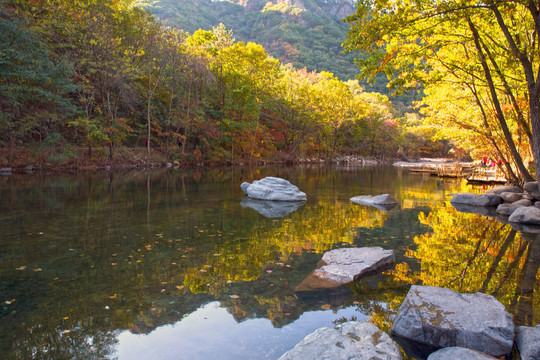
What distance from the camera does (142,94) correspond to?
2992cm

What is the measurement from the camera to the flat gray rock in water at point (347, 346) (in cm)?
283

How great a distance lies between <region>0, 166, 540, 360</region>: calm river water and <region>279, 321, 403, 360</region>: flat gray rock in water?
1.41 feet

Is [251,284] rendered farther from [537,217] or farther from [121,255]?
[537,217]

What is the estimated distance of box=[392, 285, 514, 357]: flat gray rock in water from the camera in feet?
10.5

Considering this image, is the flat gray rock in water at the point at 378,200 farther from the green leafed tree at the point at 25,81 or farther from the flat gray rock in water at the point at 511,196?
the green leafed tree at the point at 25,81

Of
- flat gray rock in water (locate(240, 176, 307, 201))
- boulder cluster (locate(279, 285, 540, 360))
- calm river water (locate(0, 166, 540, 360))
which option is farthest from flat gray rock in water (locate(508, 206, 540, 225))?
boulder cluster (locate(279, 285, 540, 360))

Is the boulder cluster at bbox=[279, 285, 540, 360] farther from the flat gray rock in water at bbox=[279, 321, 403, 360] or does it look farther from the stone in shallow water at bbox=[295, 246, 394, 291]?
the stone in shallow water at bbox=[295, 246, 394, 291]

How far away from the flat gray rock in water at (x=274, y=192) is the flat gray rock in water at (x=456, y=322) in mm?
9188

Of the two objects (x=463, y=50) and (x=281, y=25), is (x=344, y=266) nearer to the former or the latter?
(x=463, y=50)

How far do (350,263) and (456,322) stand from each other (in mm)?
2180

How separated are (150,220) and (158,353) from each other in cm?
609

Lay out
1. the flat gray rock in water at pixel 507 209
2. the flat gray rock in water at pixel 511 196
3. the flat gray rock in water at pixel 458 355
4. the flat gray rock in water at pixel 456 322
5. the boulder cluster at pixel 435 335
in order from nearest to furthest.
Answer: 1. the flat gray rock in water at pixel 458 355
2. the boulder cluster at pixel 435 335
3. the flat gray rock in water at pixel 456 322
4. the flat gray rock in water at pixel 507 209
5. the flat gray rock in water at pixel 511 196

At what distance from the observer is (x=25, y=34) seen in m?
17.2

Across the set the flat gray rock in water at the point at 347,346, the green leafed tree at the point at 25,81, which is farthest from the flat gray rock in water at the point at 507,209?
the green leafed tree at the point at 25,81
